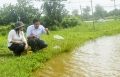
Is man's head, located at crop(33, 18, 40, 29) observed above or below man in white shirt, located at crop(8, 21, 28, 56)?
above

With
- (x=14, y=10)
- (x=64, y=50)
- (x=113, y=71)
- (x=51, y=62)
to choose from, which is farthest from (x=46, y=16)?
(x=113, y=71)

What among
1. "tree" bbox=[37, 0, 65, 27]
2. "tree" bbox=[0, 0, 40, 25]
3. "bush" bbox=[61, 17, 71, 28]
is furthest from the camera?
"bush" bbox=[61, 17, 71, 28]

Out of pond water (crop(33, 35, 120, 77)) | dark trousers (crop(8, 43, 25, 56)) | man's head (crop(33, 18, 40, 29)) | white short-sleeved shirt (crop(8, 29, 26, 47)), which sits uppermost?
man's head (crop(33, 18, 40, 29))

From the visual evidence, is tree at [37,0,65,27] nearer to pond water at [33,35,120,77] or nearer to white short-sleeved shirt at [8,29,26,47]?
white short-sleeved shirt at [8,29,26,47]

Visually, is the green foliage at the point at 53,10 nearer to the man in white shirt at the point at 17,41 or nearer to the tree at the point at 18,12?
the tree at the point at 18,12

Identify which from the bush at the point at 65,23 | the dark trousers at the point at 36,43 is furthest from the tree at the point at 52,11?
the dark trousers at the point at 36,43

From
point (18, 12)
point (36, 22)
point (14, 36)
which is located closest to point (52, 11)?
point (18, 12)

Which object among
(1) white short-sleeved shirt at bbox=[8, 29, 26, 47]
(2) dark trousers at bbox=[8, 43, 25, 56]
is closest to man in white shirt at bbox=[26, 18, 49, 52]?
(1) white short-sleeved shirt at bbox=[8, 29, 26, 47]

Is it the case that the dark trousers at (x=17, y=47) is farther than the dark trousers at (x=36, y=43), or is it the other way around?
the dark trousers at (x=36, y=43)

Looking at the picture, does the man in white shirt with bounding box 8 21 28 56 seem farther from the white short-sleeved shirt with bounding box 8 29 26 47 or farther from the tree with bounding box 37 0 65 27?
the tree with bounding box 37 0 65 27

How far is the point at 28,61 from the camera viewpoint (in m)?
5.81

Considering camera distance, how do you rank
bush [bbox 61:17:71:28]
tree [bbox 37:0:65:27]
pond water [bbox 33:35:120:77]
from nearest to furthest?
pond water [bbox 33:35:120:77], tree [bbox 37:0:65:27], bush [bbox 61:17:71:28]

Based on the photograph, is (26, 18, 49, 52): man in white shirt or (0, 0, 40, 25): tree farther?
(0, 0, 40, 25): tree

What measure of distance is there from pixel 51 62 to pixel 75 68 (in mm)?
1022
